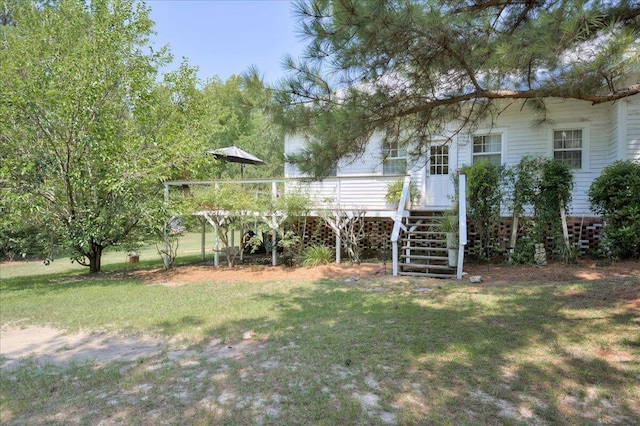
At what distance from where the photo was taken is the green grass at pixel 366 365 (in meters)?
2.74

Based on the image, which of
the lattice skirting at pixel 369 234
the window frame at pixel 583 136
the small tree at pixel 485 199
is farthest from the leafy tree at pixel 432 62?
the lattice skirting at pixel 369 234

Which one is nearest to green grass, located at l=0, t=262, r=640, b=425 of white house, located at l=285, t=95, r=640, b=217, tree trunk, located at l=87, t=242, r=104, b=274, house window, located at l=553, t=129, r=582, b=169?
tree trunk, located at l=87, t=242, r=104, b=274

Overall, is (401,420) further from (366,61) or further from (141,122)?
(141,122)

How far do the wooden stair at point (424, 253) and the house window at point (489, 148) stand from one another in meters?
2.60

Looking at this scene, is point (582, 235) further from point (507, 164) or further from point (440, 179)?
point (440, 179)

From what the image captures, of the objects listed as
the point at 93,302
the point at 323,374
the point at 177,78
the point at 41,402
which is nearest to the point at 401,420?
the point at 323,374

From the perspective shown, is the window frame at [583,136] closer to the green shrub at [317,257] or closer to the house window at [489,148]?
the house window at [489,148]

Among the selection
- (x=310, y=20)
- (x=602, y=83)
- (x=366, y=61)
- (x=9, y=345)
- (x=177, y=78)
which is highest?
(x=177, y=78)

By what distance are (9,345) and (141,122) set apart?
6.47 m

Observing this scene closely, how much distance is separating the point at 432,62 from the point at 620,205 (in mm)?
6143

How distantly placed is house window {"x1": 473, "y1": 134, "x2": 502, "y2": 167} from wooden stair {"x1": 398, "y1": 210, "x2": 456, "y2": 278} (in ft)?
8.52

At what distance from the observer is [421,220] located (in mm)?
9953

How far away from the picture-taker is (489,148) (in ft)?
35.8

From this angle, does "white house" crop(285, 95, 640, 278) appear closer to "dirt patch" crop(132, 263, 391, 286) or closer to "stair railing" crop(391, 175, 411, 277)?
"stair railing" crop(391, 175, 411, 277)
